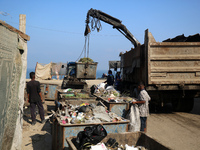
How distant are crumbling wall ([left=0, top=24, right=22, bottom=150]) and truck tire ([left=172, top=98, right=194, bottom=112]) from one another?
7.16 m

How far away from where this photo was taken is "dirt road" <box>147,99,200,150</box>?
16.6 feet

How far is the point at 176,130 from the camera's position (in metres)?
6.15

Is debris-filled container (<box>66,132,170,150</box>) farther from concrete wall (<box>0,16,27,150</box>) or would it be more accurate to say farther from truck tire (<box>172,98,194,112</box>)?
truck tire (<box>172,98,194,112</box>)

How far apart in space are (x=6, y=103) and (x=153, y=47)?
5650mm

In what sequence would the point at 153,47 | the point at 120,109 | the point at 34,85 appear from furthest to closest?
1. the point at 153,47
2. the point at 34,85
3. the point at 120,109

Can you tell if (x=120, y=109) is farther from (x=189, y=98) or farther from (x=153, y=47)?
(x=189, y=98)

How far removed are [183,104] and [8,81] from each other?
7.75 metres

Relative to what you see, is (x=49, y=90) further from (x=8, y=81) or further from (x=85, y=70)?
(x=8, y=81)

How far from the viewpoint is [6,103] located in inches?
113

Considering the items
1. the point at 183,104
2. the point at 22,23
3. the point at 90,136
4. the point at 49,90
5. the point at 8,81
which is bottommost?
the point at 183,104

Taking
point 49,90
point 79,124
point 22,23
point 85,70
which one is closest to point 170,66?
point 79,124

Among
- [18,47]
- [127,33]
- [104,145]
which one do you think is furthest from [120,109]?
[127,33]

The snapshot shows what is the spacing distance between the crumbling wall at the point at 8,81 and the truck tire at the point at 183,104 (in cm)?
716

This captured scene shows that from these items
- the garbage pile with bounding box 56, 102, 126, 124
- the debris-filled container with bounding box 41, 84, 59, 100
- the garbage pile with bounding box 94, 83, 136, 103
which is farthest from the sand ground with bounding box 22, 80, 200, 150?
the debris-filled container with bounding box 41, 84, 59, 100
